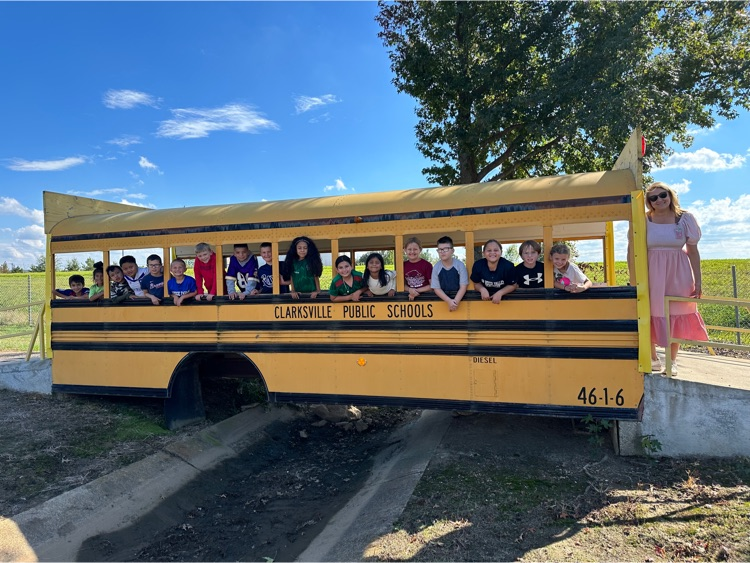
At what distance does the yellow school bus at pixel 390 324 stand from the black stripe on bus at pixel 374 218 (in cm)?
1

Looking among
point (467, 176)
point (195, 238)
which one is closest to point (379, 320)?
point (195, 238)

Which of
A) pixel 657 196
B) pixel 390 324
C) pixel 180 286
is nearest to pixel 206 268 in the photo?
pixel 180 286

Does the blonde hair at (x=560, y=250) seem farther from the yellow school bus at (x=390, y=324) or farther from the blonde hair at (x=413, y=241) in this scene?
the blonde hair at (x=413, y=241)

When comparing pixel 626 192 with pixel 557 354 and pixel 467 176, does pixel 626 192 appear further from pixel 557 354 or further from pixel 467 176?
pixel 467 176

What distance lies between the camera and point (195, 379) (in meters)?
6.57

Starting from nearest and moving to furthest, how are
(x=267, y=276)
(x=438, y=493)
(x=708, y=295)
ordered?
(x=438, y=493), (x=267, y=276), (x=708, y=295)

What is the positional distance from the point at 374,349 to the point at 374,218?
4.33ft

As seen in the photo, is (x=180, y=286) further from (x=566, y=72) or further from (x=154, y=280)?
(x=566, y=72)

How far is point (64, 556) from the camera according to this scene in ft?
13.5

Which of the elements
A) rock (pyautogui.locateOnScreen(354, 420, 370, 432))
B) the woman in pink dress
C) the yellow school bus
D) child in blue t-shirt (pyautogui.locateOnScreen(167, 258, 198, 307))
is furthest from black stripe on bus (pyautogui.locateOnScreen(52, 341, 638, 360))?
rock (pyautogui.locateOnScreen(354, 420, 370, 432))

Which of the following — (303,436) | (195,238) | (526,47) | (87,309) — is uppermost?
(526,47)

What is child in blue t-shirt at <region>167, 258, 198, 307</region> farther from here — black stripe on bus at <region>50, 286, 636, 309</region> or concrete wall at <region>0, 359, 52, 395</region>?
concrete wall at <region>0, 359, 52, 395</region>

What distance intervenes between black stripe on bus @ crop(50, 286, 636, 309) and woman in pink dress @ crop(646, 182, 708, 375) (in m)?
0.56

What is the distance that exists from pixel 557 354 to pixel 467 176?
599 cm
